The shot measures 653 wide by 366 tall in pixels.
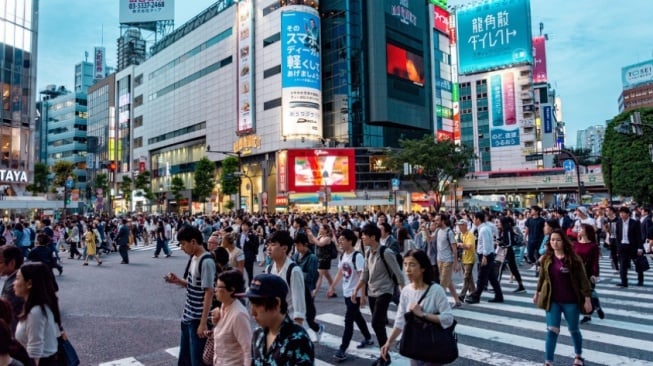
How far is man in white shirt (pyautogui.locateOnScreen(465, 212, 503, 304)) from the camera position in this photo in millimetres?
9000

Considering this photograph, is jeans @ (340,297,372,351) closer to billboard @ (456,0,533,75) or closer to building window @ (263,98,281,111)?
building window @ (263,98,281,111)

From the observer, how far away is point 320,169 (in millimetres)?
49625

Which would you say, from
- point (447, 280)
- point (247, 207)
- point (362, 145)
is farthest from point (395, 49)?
point (447, 280)

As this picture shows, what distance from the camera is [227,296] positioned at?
323 centimetres

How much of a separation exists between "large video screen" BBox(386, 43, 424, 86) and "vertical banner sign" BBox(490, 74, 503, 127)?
27.9 meters

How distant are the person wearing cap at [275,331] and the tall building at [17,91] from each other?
49276mm

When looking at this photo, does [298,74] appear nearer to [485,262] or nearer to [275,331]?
[485,262]

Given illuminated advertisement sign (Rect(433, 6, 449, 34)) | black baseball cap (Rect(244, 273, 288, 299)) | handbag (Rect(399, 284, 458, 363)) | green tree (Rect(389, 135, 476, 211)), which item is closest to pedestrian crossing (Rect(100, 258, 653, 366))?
handbag (Rect(399, 284, 458, 363))

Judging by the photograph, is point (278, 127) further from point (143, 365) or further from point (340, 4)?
point (143, 365)

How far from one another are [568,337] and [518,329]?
704 mm

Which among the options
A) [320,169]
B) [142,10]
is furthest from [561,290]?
[142,10]

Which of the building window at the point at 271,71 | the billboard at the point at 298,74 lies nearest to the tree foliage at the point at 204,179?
the billboard at the point at 298,74

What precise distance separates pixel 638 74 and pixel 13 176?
126 meters

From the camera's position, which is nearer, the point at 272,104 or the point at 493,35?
the point at 272,104
